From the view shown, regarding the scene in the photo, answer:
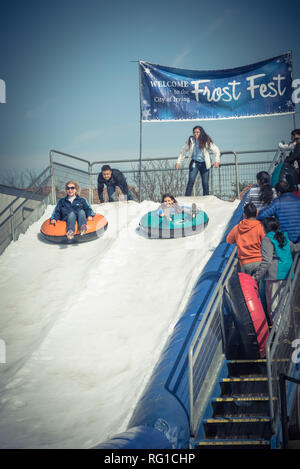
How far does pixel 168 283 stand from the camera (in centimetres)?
873

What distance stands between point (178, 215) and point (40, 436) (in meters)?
6.29

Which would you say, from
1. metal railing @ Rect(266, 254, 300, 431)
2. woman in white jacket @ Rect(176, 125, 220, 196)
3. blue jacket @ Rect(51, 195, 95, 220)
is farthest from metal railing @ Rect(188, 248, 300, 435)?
woman in white jacket @ Rect(176, 125, 220, 196)

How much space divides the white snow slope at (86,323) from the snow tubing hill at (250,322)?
1388mm

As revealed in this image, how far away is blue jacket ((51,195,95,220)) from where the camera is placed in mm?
11000

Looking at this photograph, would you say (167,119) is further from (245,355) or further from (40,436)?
(40,436)

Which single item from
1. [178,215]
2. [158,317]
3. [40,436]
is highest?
[178,215]

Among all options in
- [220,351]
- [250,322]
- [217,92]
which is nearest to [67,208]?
[217,92]

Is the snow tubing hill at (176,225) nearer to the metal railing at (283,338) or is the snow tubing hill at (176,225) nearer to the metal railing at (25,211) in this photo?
the metal railing at (25,211)

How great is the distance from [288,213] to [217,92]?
688 cm

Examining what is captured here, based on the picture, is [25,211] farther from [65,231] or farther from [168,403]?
[168,403]

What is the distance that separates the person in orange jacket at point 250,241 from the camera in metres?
6.55

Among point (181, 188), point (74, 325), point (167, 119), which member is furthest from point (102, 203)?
point (74, 325)

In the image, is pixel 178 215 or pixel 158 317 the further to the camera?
pixel 178 215

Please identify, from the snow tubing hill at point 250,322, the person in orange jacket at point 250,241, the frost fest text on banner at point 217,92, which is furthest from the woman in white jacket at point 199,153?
the snow tubing hill at point 250,322
